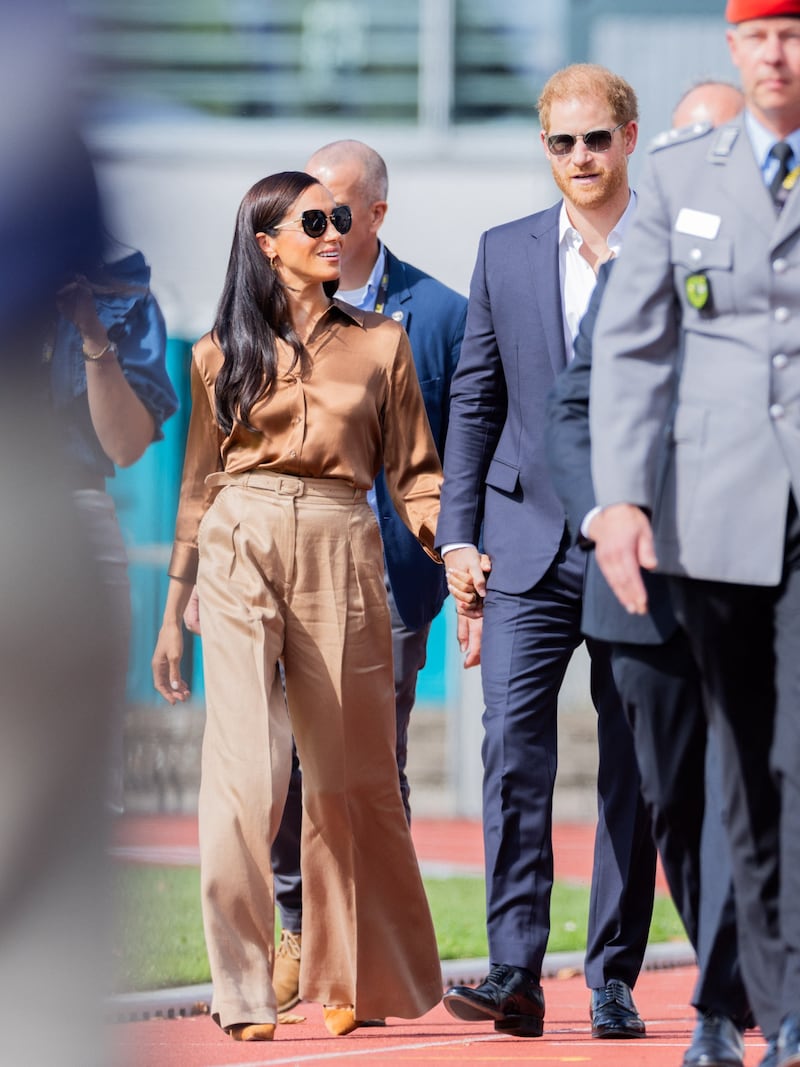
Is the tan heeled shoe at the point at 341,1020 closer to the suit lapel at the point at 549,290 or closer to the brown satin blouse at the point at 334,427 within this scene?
the brown satin blouse at the point at 334,427

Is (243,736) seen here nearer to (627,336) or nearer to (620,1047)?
(620,1047)

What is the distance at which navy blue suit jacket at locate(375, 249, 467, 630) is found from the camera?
5.68m

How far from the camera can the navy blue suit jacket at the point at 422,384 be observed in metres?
5.68

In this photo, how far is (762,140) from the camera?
3.23 metres

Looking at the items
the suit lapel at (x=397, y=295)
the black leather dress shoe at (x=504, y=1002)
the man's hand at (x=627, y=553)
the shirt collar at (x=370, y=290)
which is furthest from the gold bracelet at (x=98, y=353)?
the shirt collar at (x=370, y=290)

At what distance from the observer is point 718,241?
317cm

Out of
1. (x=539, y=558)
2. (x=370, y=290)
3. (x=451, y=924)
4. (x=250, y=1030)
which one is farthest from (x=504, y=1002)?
(x=451, y=924)

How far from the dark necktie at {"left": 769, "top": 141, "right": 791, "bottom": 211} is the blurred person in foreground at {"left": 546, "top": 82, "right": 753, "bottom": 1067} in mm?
216

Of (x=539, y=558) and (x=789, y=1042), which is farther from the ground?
(x=539, y=558)

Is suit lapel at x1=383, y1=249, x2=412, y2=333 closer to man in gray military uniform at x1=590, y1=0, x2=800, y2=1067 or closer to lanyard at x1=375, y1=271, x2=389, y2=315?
lanyard at x1=375, y1=271, x2=389, y2=315

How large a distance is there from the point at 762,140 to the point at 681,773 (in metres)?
1.08

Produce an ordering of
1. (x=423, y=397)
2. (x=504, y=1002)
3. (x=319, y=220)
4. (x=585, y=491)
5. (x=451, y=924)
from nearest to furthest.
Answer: (x=585, y=491) < (x=504, y=1002) < (x=319, y=220) < (x=423, y=397) < (x=451, y=924)

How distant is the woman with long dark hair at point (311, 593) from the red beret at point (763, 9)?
6.15ft

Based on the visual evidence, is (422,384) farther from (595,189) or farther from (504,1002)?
(504,1002)
